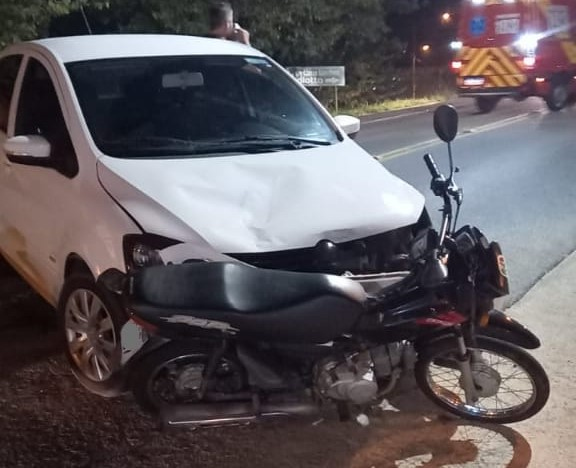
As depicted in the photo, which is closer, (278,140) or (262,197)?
(262,197)

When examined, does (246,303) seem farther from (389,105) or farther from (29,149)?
(389,105)

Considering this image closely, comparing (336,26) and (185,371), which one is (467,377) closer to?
(185,371)

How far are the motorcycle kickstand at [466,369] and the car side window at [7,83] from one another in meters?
3.30

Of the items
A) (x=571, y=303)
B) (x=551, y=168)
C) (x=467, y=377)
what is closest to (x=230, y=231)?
(x=467, y=377)

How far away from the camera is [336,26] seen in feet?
72.1

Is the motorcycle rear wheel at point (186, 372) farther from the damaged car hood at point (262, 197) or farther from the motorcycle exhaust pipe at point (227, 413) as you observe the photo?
the damaged car hood at point (262, 197)

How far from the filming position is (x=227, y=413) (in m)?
3.65

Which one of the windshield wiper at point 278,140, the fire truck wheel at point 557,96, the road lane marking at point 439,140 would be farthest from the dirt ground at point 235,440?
the fire truck wheel at point 557,96

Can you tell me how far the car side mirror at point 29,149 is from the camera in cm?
452

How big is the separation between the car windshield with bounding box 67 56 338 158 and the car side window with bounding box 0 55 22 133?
70 centimetres

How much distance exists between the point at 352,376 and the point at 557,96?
52.0ft

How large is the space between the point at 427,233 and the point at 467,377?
0.74m

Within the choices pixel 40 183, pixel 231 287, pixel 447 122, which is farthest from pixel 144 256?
pixel 447 122

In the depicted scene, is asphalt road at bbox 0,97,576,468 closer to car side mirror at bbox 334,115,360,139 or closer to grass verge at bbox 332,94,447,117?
car side mirror at bbox 334,115,360,139
